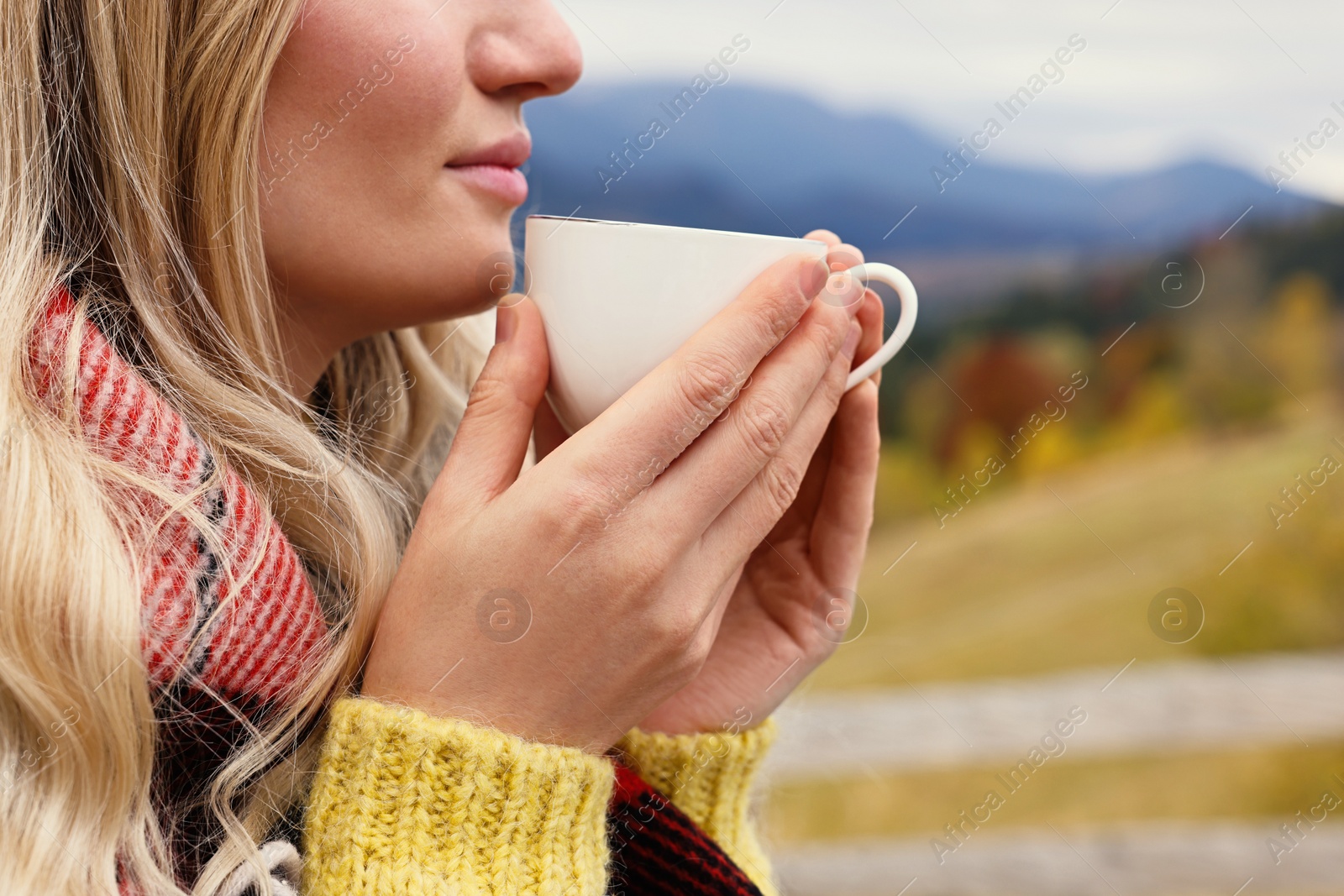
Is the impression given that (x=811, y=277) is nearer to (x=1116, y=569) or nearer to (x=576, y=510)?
(x=576, y=510)

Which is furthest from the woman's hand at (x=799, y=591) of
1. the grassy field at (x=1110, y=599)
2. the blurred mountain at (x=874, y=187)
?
the blurred mountain at (x=874, y=187)

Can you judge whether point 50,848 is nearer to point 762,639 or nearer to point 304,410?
point 304,410

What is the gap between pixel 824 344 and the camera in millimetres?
793

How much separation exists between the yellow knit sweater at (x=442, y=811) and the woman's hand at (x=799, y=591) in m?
0.27

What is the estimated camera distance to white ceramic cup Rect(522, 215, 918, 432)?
746mm

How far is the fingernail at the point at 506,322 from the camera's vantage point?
83 centimetres

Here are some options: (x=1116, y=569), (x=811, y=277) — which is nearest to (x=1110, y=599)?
(x=1116, y=569)

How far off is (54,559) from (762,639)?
656mm

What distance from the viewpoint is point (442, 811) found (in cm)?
72

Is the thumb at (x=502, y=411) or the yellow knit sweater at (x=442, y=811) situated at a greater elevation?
the thumb at (x=502, y=411)

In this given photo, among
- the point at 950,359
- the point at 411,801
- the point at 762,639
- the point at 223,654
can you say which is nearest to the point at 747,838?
the point at 762,639

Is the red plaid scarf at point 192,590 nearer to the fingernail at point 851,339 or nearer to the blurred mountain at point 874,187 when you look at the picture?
the fingernail at point 851,339

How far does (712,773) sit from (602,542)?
36 centimetres

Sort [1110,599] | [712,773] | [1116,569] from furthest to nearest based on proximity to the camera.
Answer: [1116,569]
[1110,599]
[712,773]
